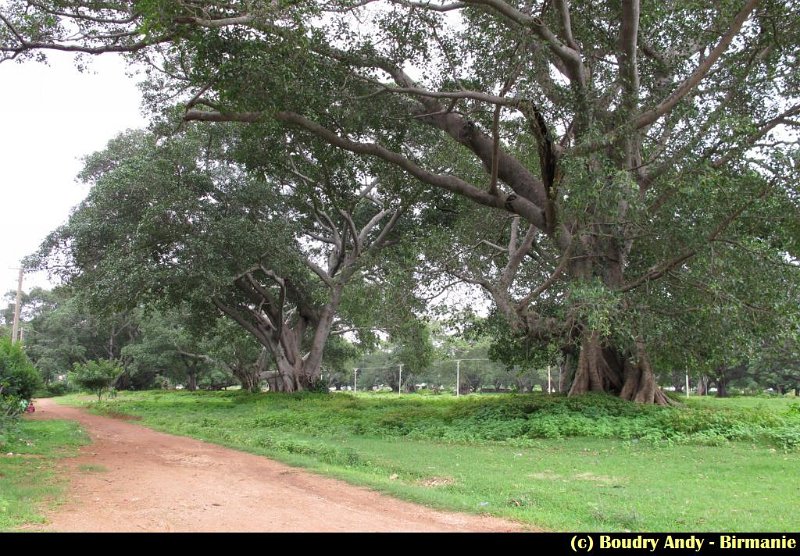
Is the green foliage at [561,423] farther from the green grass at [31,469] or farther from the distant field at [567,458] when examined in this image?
the green grass at [31,469]

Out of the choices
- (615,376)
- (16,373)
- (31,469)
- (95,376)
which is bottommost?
(31,469)

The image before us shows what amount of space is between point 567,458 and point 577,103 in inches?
283

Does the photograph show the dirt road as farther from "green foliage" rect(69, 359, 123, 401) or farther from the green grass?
"green foliage" rect(69, 359, 123, 401)

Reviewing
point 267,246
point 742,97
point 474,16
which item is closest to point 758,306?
point 742,97

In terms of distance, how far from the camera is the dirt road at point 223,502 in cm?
544

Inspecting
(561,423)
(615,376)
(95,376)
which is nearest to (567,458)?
(561,423)

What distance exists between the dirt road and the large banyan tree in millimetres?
5973

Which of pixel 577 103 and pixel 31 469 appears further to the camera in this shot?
pixel 577 103

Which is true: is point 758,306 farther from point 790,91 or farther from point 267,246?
point 267,246

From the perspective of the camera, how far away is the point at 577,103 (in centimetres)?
1249

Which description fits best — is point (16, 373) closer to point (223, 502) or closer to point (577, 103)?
point (223, 502)

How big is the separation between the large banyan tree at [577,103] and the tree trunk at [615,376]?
0.79 metres
